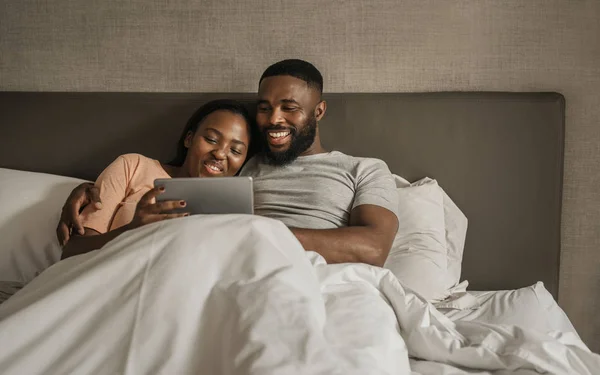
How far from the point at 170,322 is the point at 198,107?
1154 mm

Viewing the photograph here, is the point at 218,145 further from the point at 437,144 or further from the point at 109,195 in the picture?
the point at 437,144

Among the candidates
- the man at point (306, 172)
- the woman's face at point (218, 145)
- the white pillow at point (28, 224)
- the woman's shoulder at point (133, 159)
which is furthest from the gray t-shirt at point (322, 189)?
the white pillow at point (28, 224)

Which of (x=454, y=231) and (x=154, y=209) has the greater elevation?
(x=154, y=209)

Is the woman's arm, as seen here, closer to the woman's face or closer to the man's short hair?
the woman's face

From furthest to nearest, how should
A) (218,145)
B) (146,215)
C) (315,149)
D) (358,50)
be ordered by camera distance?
(358,50) → (315,149) → (218,145) → (146,215)

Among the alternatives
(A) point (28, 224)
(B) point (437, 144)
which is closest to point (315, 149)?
(B) point (437, 144)

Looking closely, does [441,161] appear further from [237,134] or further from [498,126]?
[237,134]

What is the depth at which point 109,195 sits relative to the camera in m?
1.69

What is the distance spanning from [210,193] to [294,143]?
0.56 metres

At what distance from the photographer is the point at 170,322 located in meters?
1.04

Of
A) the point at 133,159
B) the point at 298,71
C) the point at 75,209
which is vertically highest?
the point at 298,71

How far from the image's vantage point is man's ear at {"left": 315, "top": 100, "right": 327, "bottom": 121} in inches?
77.7

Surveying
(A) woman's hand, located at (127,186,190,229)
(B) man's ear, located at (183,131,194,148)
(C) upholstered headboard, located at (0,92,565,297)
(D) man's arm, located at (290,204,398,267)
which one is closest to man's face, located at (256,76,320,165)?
(C) upholstered headboard, located at (0,92,565,297)

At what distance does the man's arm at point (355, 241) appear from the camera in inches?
64.5
